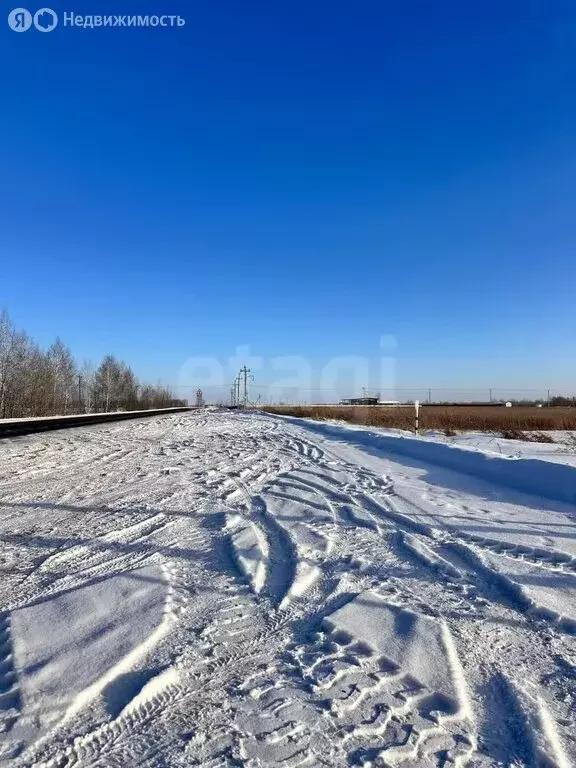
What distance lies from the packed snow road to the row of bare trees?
48.1 meters

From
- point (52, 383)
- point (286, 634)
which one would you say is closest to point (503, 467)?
point (286, 634)

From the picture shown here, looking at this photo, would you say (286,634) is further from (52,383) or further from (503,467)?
(52,383)

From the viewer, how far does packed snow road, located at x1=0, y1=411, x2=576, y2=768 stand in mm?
2053

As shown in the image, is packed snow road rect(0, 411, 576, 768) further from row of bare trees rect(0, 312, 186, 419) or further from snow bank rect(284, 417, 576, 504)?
row of bare trees rect(0, 312, 186, 419)

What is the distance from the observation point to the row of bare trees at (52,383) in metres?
48.6

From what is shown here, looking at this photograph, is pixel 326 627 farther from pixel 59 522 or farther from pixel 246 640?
pixel 59 522

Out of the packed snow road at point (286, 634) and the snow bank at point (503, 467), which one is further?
the snow bank at point (503, 467)

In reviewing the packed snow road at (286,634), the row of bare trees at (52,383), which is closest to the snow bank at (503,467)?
the packed snow road at (286,634)

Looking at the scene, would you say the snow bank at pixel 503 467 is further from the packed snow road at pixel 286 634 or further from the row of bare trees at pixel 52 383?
the row of bare trees at pixel 52 383

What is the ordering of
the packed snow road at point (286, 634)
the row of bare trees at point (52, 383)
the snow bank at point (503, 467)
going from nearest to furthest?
the packed snow road at point (286, 634) → the snow bank at point (503, 467) → the row of bare trees at point (52, 383)

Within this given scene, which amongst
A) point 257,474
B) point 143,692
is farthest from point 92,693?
point 257,474

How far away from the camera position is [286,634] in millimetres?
2928

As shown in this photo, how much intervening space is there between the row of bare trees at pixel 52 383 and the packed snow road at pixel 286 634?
4806 centimetres

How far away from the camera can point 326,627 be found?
3016mm
